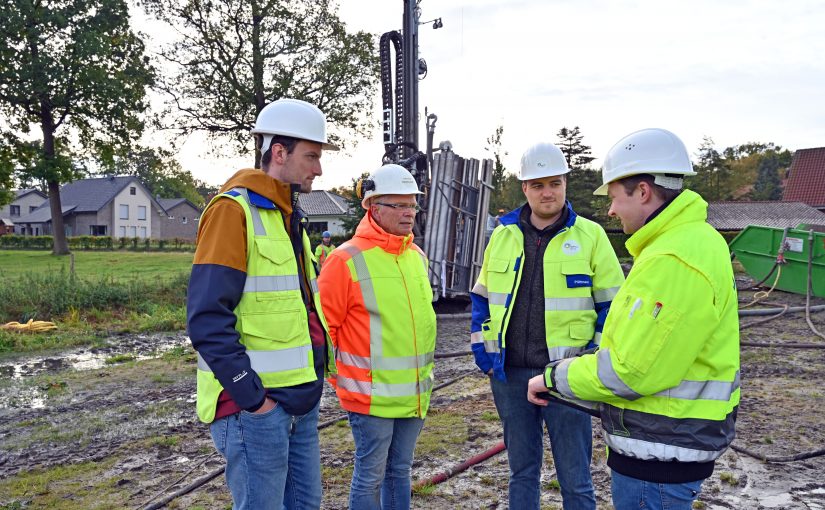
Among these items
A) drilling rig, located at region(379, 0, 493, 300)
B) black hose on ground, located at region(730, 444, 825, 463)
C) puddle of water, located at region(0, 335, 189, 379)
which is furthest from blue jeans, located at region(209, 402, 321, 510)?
drilling rig, located at region(379, 0, 493, 300)

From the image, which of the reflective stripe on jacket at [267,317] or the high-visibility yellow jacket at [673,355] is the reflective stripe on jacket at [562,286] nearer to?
the high-visibility yellow jacket at [673,355]

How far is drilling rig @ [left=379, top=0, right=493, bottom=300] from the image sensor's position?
10.0 meters

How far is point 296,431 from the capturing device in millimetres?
2424

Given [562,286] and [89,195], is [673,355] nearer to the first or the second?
[562,286]

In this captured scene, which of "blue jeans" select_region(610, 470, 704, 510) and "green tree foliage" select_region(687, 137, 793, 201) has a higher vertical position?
"green tree foliage" select_region(687, 137, 793, 201)

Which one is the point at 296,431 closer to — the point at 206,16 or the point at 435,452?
the point at 435,452

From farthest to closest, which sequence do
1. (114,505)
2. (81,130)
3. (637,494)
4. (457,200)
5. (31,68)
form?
(81,130) < (31,68) < (457,200) < (114,505) < (637,494)

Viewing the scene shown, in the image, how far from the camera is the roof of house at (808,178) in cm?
3803

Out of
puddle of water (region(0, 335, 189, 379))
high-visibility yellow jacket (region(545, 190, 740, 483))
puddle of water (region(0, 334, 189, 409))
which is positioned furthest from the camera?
puddle of water (region(0, 335, 189, 379))

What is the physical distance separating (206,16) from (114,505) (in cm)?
2213

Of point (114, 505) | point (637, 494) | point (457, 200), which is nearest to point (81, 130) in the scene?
point (457, 200)

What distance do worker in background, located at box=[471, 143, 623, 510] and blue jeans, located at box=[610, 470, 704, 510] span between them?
2.88ft

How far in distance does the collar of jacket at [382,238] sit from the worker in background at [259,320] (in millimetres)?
662

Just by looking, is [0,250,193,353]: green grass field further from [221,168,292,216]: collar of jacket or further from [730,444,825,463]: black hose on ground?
[730,444,825,463]: black hose on ground
